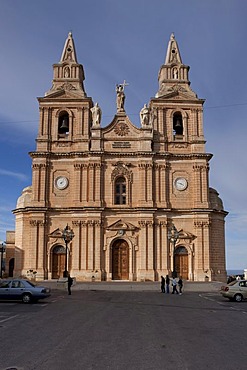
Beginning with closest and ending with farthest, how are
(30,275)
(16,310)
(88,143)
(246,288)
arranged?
(16,310)
(246,288)
(30,275)
(88,143)

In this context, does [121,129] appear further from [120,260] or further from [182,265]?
[182,265]

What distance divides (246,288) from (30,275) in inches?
877

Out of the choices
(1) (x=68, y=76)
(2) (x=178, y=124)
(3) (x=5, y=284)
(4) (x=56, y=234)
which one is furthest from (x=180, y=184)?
(3) (x=5, y=284)

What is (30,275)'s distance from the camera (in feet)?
134

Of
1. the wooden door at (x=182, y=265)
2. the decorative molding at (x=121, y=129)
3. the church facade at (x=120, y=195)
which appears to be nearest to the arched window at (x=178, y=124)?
the church facade at (x=120, y=195)

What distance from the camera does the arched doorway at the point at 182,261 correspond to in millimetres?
41719

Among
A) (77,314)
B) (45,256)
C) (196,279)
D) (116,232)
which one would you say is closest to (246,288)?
(77,314)

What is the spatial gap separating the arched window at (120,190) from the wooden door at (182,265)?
7.52 m

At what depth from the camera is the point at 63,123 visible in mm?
44781

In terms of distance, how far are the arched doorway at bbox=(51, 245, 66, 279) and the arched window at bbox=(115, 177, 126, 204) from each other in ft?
23.4

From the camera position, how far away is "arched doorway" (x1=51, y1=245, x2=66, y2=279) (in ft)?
137

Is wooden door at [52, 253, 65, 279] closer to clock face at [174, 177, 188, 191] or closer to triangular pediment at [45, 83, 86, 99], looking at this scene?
clock face at [174, 177, 188, 191]

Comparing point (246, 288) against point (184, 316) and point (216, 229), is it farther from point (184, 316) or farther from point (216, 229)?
point (216, 229)

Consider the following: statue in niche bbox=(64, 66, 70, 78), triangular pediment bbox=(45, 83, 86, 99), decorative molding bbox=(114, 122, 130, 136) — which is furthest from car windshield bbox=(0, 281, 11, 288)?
statue in niche bbox=(64, 66, 70, 78)
